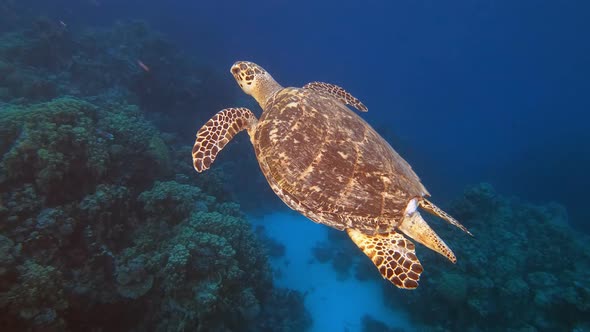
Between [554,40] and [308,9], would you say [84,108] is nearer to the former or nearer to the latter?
[308,9]

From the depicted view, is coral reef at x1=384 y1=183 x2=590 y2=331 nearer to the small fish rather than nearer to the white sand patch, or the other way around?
the white sand patch

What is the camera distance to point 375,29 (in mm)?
81062

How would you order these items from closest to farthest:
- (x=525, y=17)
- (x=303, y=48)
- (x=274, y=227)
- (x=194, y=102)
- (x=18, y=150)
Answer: (x=18, y=150) < (x=274, y=227) < (x=194, y=102) < (x=303, y=48) < (x=525, y=17)

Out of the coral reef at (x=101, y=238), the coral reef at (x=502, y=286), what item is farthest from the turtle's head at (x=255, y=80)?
the coral reef at (x=502, y=286)

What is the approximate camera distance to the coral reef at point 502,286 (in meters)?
8.09

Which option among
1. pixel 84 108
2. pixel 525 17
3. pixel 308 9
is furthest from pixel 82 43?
pixel 525 17

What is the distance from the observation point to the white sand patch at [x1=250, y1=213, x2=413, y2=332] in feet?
33.0

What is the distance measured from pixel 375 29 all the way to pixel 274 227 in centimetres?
8599

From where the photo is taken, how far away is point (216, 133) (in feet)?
14.4

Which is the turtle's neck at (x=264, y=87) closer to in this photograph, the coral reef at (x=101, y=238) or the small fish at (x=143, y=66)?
the coral reef at (x=101, y=238)

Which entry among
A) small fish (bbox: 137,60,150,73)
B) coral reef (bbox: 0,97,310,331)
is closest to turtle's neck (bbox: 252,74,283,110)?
coral reef (bbox: 0,97,310,331)

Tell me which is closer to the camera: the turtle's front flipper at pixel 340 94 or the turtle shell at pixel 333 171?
the turtle shell at pixel 333 171

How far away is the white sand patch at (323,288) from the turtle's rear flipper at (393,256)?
25.7 feet

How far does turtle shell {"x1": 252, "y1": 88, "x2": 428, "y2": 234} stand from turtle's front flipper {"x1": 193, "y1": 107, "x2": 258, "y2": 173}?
75cm
